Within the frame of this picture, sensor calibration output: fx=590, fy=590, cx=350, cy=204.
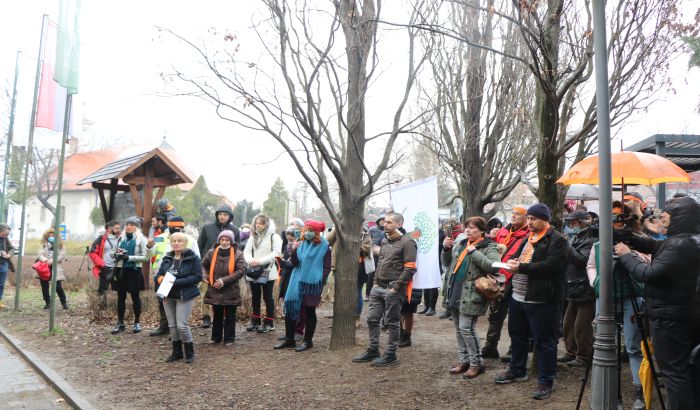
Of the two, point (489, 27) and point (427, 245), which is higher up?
point (489, 27)

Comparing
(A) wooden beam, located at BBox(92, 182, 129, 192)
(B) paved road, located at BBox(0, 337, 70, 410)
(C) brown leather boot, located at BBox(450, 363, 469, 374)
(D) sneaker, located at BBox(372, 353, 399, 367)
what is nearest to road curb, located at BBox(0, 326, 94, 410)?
(B) paved road, located at BBox(0, 337, 70, 410)

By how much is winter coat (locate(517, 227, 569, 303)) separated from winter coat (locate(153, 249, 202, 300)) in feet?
13.7

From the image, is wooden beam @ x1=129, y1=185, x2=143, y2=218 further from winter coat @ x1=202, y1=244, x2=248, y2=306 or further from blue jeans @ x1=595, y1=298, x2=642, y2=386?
blue jeans @ x1=595, y1=298, x2=642, y2=386

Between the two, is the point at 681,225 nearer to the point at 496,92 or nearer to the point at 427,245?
the point at 427,245

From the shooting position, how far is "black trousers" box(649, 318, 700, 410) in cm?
442

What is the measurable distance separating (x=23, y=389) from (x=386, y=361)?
4.27 meters

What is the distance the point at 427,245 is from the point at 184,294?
3193mm

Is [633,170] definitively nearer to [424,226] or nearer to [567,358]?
[567,358]

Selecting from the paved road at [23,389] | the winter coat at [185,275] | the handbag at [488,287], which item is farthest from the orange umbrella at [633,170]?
the paved road at [23,389]

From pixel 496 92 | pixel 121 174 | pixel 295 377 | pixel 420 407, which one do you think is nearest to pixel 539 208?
pixel 420 407

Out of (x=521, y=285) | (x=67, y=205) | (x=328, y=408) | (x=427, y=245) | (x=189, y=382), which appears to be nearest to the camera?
(x=328, y=408)

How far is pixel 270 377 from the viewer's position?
268 inches

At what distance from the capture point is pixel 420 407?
562 cm

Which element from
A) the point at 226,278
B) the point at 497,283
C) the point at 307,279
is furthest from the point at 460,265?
the point at 226,278
